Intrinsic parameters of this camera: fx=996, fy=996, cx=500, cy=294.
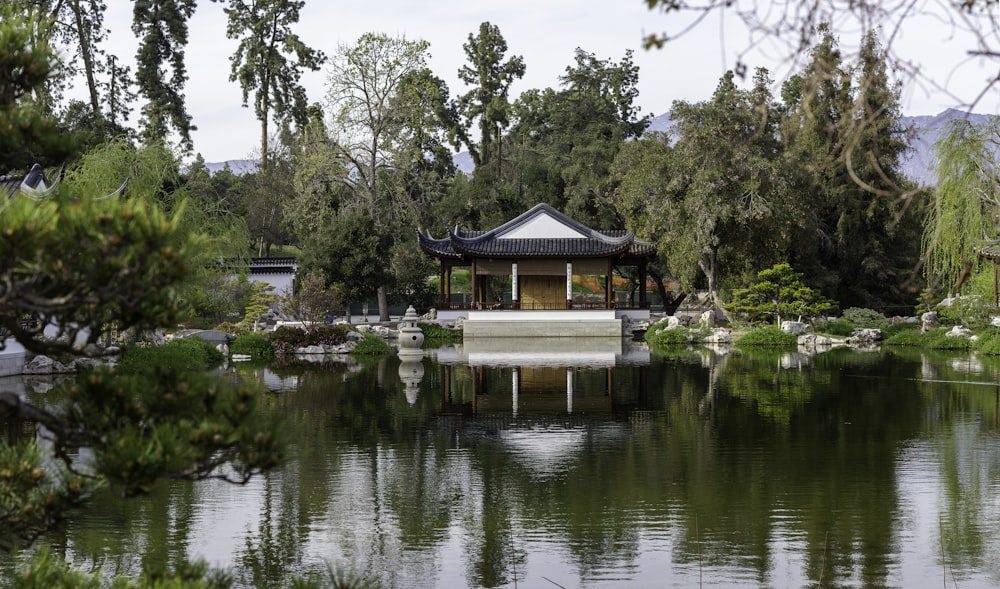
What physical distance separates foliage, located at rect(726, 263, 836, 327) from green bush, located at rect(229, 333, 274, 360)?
45.1ft

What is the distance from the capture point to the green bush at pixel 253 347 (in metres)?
22.0

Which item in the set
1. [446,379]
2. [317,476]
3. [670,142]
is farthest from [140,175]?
[670,142]

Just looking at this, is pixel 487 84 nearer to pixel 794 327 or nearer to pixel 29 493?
pixel 794 327

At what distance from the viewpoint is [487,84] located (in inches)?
1881

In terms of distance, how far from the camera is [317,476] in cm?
874

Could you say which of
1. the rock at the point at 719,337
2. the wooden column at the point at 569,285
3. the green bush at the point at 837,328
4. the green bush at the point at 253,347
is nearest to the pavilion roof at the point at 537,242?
the wooden column at the point at 569,285

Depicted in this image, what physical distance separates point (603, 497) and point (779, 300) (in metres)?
22.2

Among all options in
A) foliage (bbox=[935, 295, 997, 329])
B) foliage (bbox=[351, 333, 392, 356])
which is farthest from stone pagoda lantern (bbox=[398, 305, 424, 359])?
foliage (bbox=[935, 295, 997, 329])

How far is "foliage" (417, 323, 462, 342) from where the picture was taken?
98.1 feet

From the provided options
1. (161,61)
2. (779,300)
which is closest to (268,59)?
(161,61)

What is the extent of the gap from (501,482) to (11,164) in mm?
6131

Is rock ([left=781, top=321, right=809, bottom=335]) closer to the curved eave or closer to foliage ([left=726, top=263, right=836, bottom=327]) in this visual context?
foliage ([left=726, top=263, right=836, bottom=327])

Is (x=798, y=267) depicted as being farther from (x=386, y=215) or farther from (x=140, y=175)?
(x=140, y=175)

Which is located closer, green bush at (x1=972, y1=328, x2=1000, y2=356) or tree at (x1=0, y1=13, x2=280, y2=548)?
tree at (x1=0, y1=13, x2=280, y2=548)
